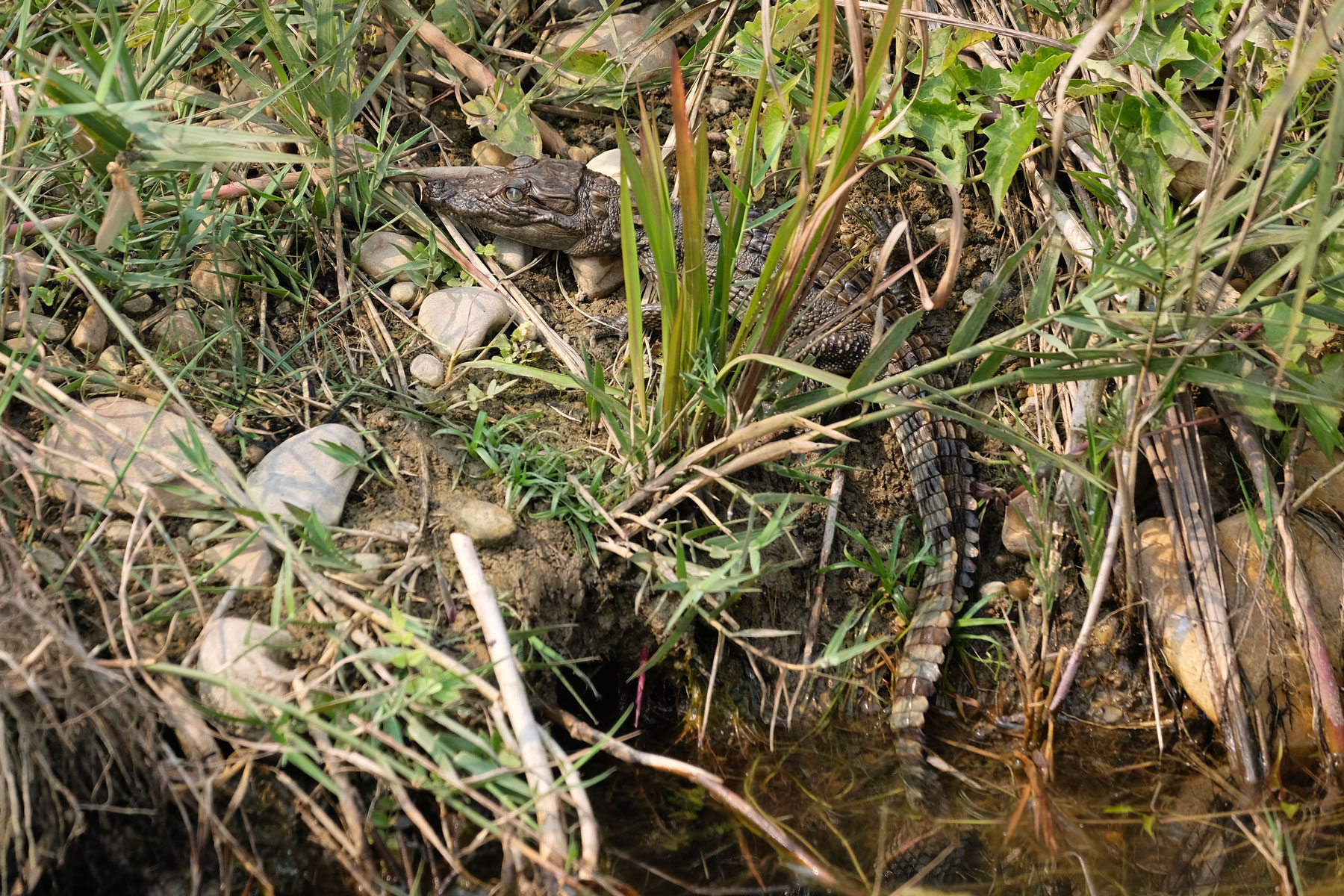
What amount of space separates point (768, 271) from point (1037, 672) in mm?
1422

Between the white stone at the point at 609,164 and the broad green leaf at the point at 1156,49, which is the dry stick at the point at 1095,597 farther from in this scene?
the white stone at the point at 609,164

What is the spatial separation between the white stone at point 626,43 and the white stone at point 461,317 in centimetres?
103

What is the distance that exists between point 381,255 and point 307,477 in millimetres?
967

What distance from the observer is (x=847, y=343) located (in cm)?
369

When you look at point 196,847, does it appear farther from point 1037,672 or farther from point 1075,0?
point 1075,0

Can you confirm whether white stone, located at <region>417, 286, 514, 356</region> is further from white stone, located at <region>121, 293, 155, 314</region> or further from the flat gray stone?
white stone, located at <region>121, 293, 155, 314</region>

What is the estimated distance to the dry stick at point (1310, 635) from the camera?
2625 millimetres

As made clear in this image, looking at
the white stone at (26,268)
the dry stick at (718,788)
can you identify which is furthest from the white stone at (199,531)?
the dry stick at (718,788)

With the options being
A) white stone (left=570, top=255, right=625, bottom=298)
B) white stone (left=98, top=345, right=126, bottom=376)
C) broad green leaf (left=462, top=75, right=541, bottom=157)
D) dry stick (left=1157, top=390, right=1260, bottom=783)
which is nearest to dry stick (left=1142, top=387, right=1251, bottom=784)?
dry stick (left=1157, top=390, right=1260, bottom=783)

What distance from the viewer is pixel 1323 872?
7.61 ft

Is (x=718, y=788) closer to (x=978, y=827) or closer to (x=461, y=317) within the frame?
(x=978, y=827)

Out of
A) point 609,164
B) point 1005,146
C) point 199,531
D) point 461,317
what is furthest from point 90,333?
point 1005,146

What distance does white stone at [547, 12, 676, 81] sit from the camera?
11.5 ft

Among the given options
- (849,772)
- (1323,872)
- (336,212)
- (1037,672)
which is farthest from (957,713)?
(336,212)
